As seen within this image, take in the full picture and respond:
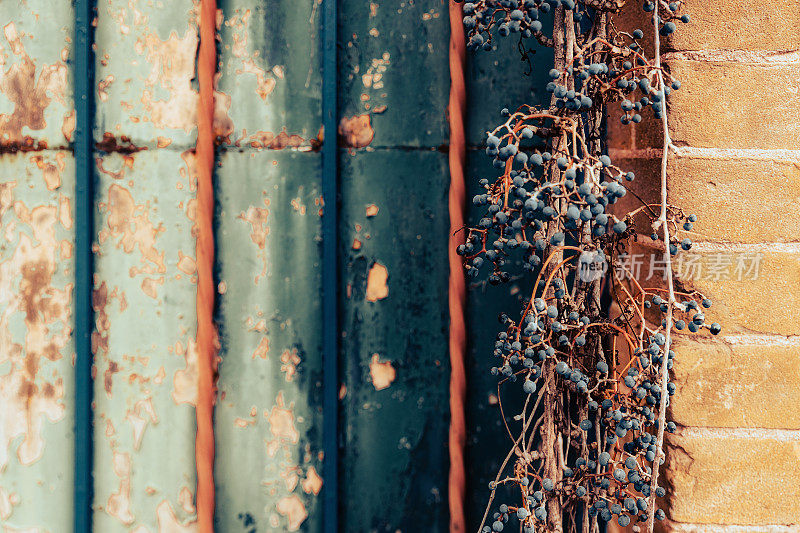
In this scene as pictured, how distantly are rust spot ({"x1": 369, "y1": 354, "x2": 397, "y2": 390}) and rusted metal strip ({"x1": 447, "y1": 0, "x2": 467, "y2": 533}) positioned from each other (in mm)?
122

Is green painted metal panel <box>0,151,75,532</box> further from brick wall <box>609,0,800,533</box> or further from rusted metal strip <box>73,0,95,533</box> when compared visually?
brick wall <box>609,0,800,533</box>

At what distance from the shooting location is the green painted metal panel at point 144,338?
1076 mm

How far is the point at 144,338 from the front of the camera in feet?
3.54

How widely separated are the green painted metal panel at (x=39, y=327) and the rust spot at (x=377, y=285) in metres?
0.60

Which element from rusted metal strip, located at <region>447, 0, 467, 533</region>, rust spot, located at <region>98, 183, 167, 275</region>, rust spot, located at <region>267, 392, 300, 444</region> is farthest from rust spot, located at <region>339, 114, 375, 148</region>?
rust spot, located at <region>267, 392, 300, 444</region>

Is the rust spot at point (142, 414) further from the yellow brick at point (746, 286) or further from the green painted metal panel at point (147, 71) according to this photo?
the yellow brick at point (746, 286)

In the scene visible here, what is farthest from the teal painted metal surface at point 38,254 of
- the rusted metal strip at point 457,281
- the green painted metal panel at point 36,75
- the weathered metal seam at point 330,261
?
the rusted metal strip at point 457,281

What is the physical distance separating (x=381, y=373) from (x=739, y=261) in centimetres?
66

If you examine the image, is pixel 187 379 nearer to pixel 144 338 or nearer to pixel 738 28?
pixel 144 338

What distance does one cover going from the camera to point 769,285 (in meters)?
0.87

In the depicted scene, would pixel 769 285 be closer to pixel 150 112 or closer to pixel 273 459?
pixel 273 459

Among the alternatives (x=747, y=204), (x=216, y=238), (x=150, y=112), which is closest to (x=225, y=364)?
(x=216, y=238)

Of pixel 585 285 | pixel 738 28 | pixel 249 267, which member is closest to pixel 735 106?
pixel 738 28

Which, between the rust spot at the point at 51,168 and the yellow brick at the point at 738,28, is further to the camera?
the rust spot at the point at 51,168
